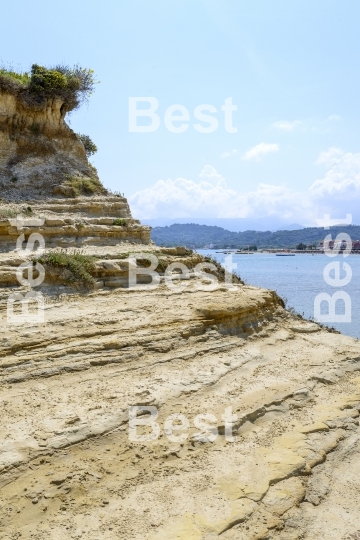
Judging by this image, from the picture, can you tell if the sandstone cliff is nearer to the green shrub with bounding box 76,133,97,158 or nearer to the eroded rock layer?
the green shrub with bounding box 76,133,97,158

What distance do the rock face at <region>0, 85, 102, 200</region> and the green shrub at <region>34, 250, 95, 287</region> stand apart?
5122 millimetres

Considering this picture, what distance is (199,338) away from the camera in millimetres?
7762

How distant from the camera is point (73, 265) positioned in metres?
8.66

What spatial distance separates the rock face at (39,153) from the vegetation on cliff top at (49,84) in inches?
7.8

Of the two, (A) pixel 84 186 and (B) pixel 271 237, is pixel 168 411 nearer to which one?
(A) pixel 84 186

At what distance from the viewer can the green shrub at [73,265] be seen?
8.57m

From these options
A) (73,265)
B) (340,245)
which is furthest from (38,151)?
(340,245)

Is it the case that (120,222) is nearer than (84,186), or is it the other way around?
(120,222)

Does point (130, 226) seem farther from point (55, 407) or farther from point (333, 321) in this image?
point (333, 321)

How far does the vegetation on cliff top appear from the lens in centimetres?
1504

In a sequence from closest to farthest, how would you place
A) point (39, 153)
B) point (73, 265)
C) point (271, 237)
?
point (73, 265), point (39, 153), point (271, 237)

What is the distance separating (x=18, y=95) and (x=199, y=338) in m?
11.5

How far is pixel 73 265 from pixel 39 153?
25.3 ft

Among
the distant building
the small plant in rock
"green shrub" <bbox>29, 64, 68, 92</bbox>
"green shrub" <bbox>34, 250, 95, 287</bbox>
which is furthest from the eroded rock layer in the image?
the distant building
